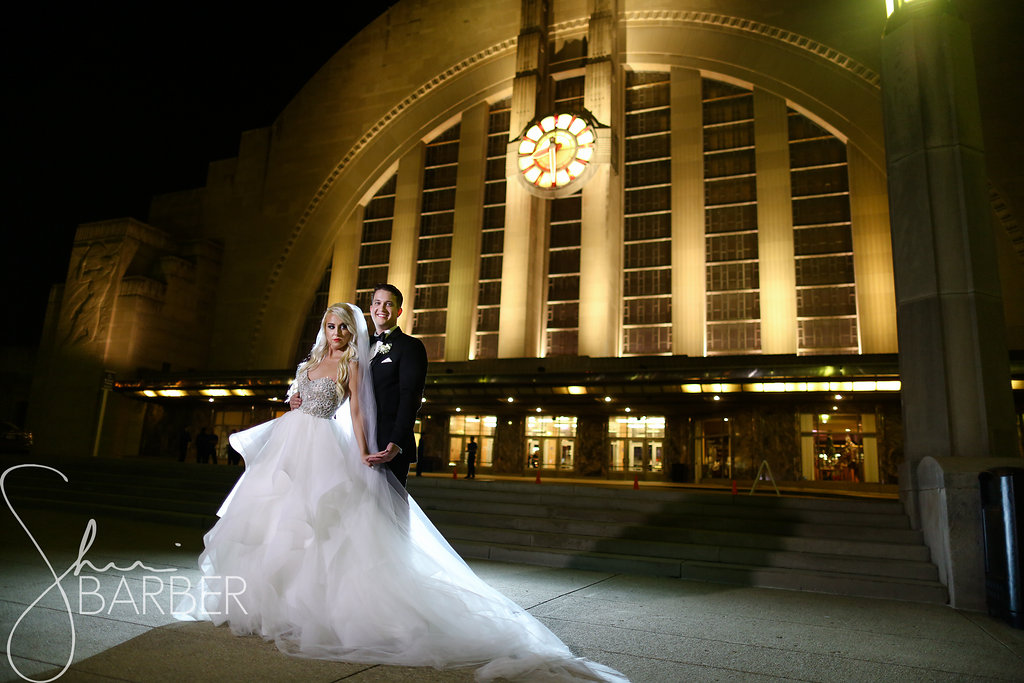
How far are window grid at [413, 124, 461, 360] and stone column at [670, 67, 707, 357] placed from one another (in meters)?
10.9

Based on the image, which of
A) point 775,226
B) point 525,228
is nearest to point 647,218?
point 775,226

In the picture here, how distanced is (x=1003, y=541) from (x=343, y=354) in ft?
22.5

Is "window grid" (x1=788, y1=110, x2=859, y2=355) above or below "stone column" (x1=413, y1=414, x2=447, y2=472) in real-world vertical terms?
above

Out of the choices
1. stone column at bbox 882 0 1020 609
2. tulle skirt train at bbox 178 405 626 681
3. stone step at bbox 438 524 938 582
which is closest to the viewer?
tulle skirt train at bbox 178 405 626 681

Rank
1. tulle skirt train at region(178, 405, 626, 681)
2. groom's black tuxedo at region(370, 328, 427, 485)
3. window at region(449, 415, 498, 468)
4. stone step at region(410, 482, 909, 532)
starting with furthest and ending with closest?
window at region(449, 415, 498, 468) < stone step at region(410, 482, 909, 532) < groom's black tuxedo at region(370, 328, 427, 485) < tulle skirt train at region(178, 405, 626, 681)

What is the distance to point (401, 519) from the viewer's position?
14.8 feet

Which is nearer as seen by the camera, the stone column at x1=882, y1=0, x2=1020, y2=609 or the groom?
the groom

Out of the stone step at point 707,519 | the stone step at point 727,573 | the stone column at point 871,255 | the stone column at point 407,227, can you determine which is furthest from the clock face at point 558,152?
the stone step at point 727,573

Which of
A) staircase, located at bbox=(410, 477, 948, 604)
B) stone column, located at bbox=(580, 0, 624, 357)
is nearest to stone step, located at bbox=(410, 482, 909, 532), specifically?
staircase, located at bbox=(410, 477, 948, 604)

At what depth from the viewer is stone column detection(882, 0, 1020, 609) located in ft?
26.0

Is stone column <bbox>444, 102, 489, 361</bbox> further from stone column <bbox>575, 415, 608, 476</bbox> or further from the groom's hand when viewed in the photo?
the groom's hand

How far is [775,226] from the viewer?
26.7 m

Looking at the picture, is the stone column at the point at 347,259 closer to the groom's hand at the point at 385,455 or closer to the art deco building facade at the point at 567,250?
the art deco building facade at the point at 567,250

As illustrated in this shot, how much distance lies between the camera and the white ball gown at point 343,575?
12.6ft
